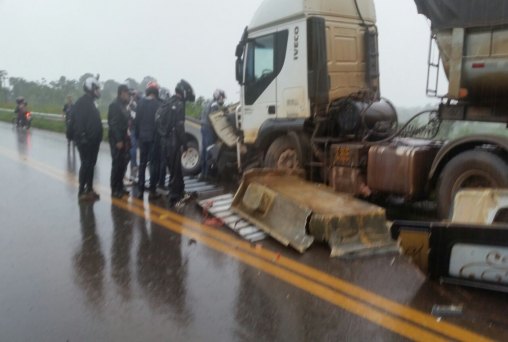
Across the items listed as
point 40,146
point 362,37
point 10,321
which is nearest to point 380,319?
point 10,321

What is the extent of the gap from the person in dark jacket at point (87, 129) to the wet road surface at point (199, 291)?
1543mm

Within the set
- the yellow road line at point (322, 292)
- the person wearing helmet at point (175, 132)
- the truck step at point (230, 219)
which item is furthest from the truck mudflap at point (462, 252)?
the person wearing helmet at point (175, 132)

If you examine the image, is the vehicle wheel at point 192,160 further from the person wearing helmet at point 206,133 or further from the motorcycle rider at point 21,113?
the motorcycle rider at point 21,113

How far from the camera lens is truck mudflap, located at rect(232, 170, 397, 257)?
562 cm

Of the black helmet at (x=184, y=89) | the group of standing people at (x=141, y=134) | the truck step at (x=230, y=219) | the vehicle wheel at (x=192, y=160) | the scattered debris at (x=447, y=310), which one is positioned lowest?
the scattered debris at (x=447, y=310)

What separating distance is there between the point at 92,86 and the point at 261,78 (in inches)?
107

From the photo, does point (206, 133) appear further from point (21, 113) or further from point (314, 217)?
point (21, 113)

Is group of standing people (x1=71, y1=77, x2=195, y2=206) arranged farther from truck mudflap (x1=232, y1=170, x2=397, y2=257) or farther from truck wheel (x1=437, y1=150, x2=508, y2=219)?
truck wheel (x1=437, y1=150, x2=508, y2=219)

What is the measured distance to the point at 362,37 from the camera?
28.7 feet

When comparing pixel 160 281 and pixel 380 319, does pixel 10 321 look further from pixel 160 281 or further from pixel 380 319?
pixel 380 319

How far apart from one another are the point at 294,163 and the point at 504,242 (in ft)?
14.9

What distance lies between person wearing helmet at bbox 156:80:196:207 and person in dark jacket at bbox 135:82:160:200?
1.80 ft

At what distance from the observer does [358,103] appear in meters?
8.11

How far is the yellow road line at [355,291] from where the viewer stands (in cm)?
377
